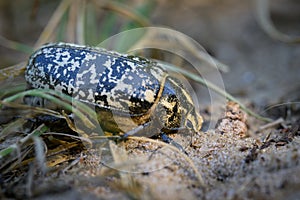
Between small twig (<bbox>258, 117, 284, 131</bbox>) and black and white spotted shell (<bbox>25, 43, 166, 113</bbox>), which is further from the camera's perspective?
small twig (<bbox>258, 117, 284, 131</bbox>)

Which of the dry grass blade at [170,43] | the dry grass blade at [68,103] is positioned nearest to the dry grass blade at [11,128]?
the dry grass blade at [68,103]

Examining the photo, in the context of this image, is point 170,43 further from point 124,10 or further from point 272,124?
point 272,124

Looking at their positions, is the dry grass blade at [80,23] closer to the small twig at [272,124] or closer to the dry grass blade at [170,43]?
the dry grass blade at [170,43]

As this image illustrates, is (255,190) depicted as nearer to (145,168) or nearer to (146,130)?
(145,168)

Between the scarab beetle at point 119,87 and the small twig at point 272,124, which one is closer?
the scarab beetle at point 119,87

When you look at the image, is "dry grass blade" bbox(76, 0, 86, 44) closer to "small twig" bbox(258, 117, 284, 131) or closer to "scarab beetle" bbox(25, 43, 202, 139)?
"scarab beetle" bbox(25, 43, 202, 139)

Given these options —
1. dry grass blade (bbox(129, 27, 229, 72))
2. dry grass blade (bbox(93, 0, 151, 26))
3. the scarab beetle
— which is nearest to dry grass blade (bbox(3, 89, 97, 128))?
the scarab beetle

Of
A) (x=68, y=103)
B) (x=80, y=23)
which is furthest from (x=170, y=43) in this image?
(x=68, y=103)

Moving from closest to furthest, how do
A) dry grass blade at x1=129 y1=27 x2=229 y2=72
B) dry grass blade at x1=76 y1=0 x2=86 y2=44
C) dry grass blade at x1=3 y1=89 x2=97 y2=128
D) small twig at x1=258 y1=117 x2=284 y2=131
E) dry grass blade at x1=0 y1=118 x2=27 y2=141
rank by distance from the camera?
dry grass blade at x1=3 y1=89 x2=97 y2=128 → dry grass blade at x1=0 y1=118 x2=27 y2=141 → small twig at x1=258 y1=117 x2=284 y2=131 → dry grass blade at x1=76 y1=0 x2=86 y2=44 → dry grass blade at x1=129 y1=27 x2=229 y2=72
